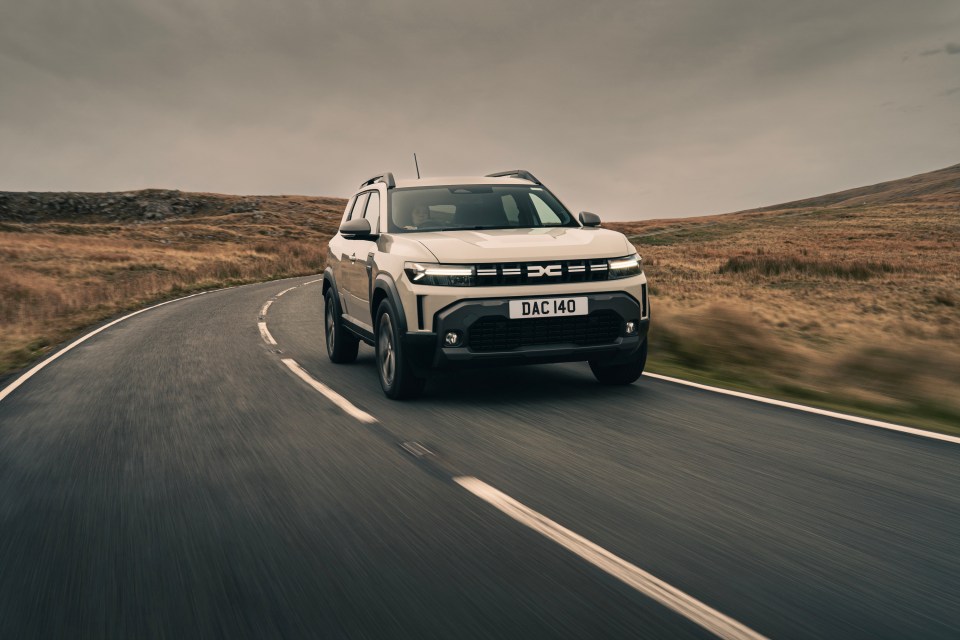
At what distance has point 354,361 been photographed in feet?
32.7

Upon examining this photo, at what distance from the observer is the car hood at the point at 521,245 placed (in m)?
6.49

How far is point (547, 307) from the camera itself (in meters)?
6.44

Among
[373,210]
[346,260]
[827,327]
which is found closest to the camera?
[373,210]

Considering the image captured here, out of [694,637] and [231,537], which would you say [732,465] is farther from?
[231,537]

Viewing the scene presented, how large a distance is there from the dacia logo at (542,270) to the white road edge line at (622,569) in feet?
7.62

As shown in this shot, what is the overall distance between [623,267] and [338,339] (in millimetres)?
4012

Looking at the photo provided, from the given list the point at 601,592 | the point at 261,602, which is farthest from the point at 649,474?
the point at 261,602

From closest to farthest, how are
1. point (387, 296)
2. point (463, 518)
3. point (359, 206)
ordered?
point (463, 518) → point (387, 296) → point (359, 206)

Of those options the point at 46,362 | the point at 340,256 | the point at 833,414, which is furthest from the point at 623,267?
the point at 46,362

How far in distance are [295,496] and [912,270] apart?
86.5 ft

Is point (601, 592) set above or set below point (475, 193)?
below

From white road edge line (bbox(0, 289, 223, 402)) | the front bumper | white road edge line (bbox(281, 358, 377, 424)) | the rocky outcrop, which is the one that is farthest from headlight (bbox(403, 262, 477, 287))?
the rocky outcrop

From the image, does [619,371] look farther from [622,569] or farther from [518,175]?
[622,569]

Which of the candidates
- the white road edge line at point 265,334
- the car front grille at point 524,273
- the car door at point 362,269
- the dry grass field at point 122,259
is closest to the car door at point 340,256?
the car door at point 362,269
